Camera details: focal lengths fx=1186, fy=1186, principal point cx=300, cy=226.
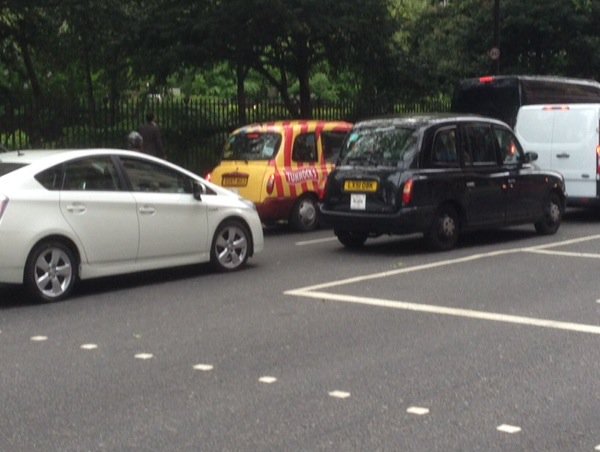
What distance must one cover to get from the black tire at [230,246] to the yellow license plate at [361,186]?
1944 mm

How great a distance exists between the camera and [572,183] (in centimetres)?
1870

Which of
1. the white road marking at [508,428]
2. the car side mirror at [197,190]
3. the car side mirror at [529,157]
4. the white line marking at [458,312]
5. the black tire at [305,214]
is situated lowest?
the white road marking at [508,428]

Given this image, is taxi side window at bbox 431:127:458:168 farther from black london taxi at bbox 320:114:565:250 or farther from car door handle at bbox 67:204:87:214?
car door handle at bbox 67:204:87:214

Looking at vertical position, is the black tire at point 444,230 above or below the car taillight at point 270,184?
below

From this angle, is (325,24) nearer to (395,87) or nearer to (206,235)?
(395,87)

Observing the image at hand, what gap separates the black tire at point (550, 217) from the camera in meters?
16.6

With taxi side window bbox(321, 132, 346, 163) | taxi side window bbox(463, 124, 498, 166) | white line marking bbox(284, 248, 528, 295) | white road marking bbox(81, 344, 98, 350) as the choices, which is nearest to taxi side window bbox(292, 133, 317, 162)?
taxi side window bbox(321, 132, 346, 163)

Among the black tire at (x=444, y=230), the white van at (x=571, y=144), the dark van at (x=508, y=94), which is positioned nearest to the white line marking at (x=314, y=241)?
the black tire at (x=444, y=230)

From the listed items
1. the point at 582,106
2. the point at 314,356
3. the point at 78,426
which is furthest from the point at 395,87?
the point at 78,426

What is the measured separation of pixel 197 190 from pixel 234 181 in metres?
4.31

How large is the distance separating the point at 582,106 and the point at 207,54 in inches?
336

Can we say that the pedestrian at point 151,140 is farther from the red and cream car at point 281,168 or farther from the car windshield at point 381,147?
the car windshield at point 381,147

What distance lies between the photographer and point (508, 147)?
1606 cm

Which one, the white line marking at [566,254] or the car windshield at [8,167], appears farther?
the white line marking at [566,254]
